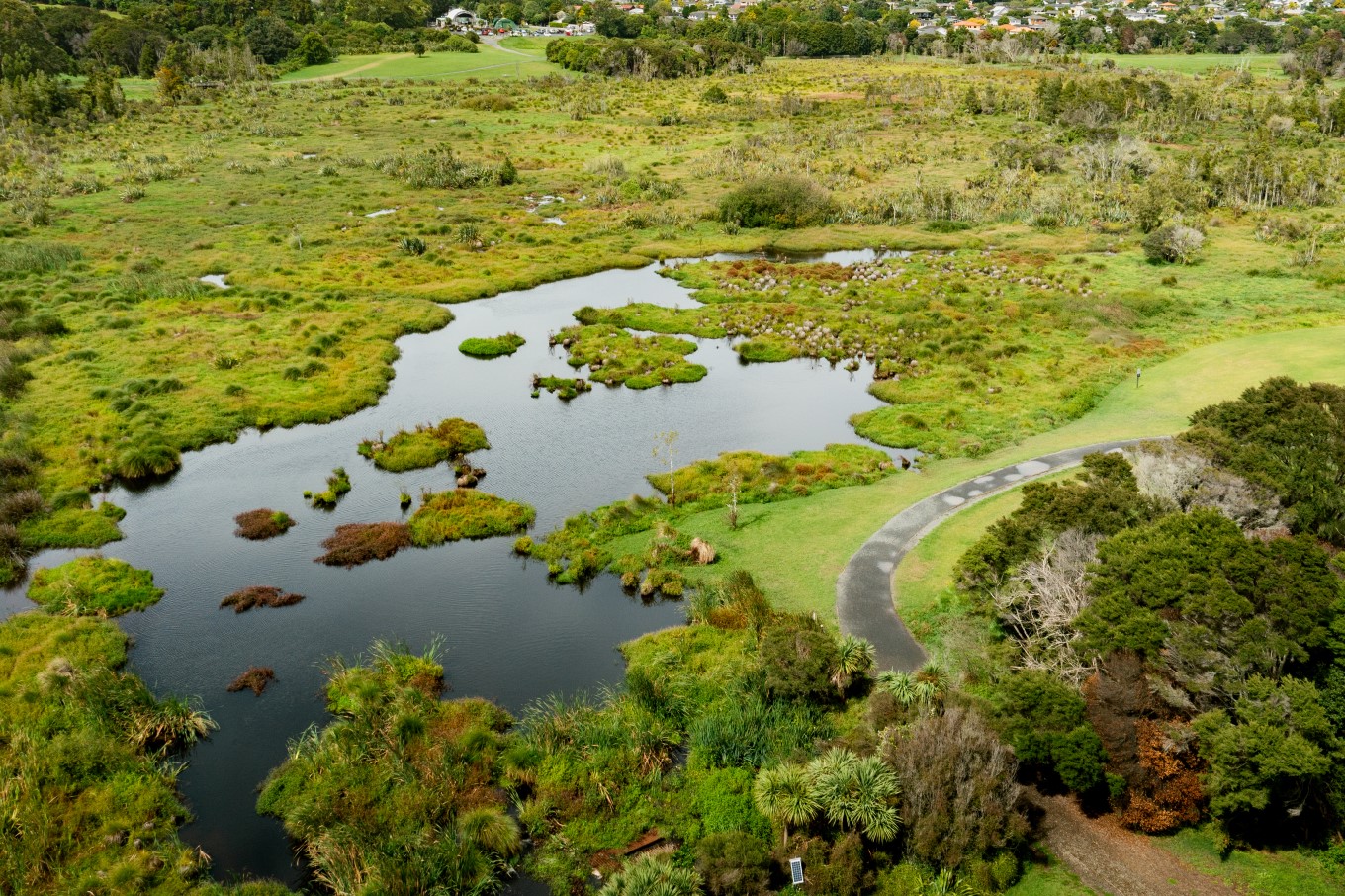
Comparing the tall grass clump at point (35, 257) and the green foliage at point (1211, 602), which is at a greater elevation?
the tall grass clump at point (35, 257)

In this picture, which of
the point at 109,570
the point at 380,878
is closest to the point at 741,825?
the point at 380,878

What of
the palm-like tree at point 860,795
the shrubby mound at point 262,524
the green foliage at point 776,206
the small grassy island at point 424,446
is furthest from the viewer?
the green foliage at point 776,206

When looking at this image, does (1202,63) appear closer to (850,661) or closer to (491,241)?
(491,241)

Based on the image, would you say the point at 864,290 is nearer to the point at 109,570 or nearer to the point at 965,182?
the point at 965,182

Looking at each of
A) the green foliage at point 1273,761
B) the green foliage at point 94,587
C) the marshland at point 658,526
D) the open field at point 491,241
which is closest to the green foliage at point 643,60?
the open field at point 491,241

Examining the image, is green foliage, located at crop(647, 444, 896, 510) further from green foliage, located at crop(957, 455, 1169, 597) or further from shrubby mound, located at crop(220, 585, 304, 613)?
shrubby mound, located at crop(220, 585, 304, 613)

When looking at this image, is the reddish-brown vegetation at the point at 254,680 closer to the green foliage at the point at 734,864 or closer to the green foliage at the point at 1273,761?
the green foliage at the point at 734,864

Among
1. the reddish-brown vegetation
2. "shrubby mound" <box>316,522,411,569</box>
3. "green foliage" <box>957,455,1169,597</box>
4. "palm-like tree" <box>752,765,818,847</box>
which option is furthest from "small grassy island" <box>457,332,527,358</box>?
"palm-like tree" <box>752,765,818,847</box>

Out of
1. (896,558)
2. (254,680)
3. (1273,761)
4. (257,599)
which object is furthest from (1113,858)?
(257,599)
